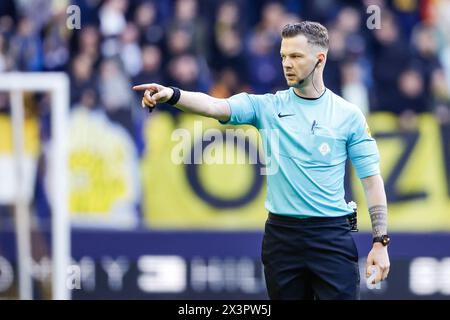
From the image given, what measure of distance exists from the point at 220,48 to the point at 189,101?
20.8ft

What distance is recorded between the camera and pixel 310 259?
712 cm

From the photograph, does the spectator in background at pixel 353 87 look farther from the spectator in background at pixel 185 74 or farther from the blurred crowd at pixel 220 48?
the spectator in background at pixel 185 74

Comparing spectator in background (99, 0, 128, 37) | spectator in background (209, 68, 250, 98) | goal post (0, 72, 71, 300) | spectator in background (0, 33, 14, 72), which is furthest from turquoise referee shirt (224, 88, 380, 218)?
spectator in background (0, 33, 14, 72)

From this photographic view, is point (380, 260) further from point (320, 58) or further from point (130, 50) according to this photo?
point (130, 50)

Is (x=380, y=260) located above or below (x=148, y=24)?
below

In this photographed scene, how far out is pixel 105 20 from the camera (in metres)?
13.4

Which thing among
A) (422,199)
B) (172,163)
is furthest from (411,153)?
(172,163)

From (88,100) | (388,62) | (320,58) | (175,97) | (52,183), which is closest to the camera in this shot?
(175,97)

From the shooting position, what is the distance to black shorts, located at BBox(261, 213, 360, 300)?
23.4ft

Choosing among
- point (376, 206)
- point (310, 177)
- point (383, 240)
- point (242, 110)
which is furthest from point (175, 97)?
point (383, 240)

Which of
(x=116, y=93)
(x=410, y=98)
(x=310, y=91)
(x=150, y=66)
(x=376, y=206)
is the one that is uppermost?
(x=150, y=66)

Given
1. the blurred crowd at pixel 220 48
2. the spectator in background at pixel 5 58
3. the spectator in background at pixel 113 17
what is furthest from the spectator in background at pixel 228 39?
the spectator in background at pixel 5 58

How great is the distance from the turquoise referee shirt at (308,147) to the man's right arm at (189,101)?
8 centimetres
